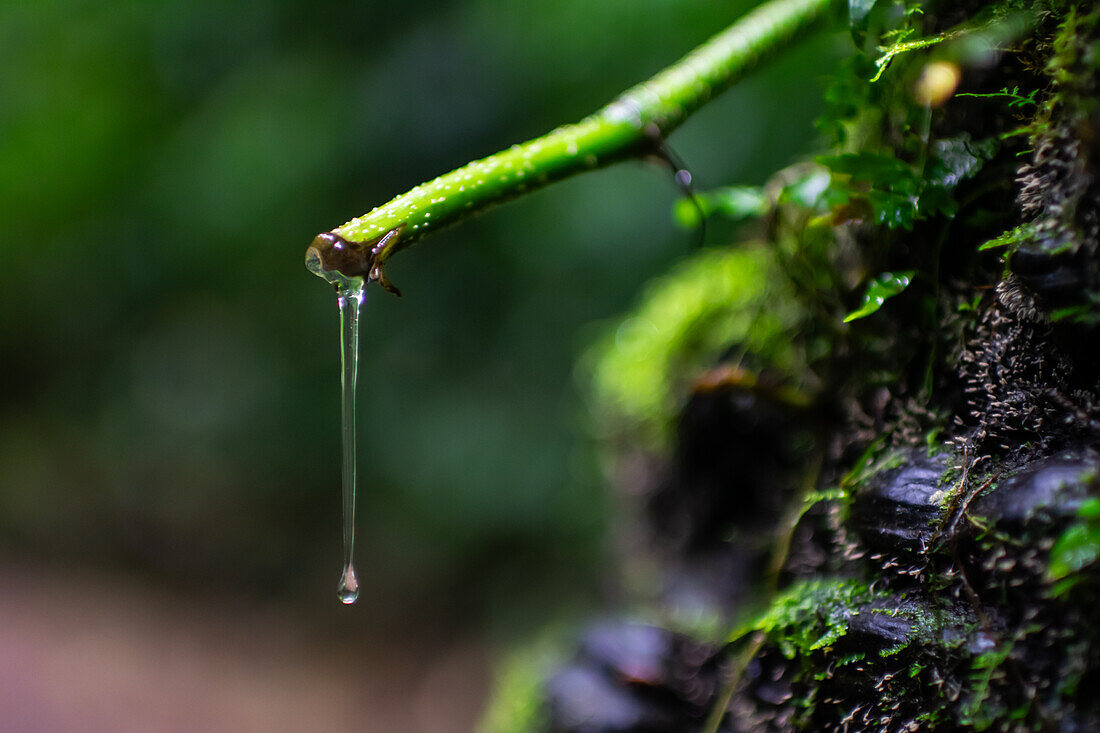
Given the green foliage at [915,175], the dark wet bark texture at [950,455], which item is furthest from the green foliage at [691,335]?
the green foliage at [915,175]

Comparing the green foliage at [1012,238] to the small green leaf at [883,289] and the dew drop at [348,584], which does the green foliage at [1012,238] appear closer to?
the small green leaf at [883,289]

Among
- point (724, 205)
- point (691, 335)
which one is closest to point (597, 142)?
point (724, 205)

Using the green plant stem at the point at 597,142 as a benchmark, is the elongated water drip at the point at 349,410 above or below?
below

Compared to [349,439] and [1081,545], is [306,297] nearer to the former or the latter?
[349,439]

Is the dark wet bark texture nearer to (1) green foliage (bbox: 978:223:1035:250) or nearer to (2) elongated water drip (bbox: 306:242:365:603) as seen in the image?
(1) green foliage (bbox: 978:223:1035:250)

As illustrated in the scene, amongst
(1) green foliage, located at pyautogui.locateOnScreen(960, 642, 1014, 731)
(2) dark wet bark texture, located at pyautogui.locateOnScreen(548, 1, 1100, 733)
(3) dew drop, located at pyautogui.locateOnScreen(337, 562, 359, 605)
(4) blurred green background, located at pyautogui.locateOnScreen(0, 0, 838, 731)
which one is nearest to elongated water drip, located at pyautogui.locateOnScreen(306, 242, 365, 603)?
(3) dew drop, located at pyautogui.locateOnScreen(337, 562, 359, 605)

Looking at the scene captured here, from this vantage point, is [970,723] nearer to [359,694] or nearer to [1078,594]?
[1078,594]
